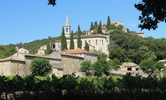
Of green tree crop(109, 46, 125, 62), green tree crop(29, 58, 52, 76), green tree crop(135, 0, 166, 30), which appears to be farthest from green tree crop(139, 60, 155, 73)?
green tree crop(135, 0, 166, 30)

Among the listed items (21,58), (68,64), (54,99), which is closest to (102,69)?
(68,64)

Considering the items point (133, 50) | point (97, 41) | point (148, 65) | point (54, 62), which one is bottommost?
point (148, 65)

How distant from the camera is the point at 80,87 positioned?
29.5 feet

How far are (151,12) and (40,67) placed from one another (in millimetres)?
37801

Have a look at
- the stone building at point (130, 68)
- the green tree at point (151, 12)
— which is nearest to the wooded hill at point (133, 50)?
the stone building at point (130, 68)

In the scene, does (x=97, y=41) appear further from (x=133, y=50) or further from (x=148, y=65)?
(x=148, y=65)

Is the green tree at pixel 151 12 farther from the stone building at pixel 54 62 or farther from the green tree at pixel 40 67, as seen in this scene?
the green tree at pixel 40 67

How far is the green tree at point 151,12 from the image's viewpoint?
9.86 m

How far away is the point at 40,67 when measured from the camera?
4650 centimetres

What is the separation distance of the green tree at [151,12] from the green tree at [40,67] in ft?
121

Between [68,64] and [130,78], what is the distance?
44.1 metres

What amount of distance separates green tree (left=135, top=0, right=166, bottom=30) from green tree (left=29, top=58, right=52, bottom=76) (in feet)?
121

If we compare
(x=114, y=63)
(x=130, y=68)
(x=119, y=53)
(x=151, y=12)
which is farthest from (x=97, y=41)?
(x=151, y=12)

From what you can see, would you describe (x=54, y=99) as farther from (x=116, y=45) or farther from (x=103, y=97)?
(x=116, y=45)
